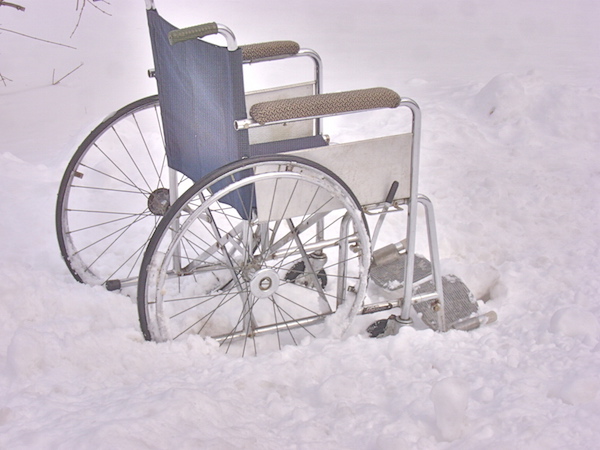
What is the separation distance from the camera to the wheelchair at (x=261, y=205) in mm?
1846

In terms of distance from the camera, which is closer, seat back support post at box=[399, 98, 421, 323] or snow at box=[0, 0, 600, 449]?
snow at box=[0, 0, 600, 449]

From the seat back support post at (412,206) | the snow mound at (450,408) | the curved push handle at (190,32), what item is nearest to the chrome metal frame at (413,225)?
the seat back support post at (412,206)

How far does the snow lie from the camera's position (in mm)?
1559

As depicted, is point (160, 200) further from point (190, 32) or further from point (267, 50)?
point (190, 32)

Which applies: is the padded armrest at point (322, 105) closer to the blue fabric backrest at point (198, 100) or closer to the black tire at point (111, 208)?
the blue fabric backrest at point (198, 100)

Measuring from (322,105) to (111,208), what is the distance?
142cm

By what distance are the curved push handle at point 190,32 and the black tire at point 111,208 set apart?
54 centimetres

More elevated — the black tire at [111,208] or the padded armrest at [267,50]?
the padded armrest at [267,50]

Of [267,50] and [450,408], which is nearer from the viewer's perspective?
[450,408]

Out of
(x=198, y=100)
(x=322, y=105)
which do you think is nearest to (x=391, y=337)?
(x=322, y=105)

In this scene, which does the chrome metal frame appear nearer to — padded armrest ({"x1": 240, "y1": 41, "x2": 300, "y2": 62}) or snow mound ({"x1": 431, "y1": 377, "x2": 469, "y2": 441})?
padded armrest ({"x1": 240, "y1": 41, "x2": 300, "y2": 62})

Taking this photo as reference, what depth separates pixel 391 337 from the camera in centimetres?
204

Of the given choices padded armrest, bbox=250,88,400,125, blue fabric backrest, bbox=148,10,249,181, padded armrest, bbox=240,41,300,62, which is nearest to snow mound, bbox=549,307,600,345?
padded armrest, bbox=250,88,400,125

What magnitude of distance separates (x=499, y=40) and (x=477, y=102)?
7.45 ft
